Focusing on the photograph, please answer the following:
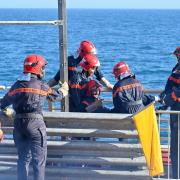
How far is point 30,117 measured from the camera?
355 inches

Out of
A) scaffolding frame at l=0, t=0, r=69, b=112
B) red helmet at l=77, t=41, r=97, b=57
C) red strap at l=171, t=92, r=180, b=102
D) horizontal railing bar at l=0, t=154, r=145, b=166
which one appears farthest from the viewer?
red helmet at l=77, t=41, r=97, b=57

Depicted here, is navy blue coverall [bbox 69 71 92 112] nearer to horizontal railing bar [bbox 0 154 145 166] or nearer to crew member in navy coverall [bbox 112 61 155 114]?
crew member in navy coverall [bbox 112 61 155 114]

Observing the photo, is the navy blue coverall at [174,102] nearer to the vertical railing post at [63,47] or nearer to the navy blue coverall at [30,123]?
the vertical railing post at [63,47]

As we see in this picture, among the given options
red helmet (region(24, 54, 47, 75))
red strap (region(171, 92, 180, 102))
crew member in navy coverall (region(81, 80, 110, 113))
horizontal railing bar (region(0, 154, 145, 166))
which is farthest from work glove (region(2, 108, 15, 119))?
red strap (region(171, 92, 180, 102))

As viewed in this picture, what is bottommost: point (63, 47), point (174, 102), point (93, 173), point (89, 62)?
point (93, 173)

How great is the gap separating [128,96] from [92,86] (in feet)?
2.80

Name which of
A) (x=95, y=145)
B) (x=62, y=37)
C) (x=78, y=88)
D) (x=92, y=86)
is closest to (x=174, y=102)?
(x=92, y=86)

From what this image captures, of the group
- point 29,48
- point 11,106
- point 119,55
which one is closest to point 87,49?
point 11,106

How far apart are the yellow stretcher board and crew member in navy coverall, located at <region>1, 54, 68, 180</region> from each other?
3.81ft

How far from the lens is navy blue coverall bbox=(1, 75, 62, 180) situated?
29.5 feet

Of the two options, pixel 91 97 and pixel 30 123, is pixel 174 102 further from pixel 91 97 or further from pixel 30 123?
pixel 30 123

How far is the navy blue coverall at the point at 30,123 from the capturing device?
29.5 feet

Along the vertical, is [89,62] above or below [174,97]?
above

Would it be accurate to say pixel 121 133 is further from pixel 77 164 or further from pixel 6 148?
pixel 6 148
